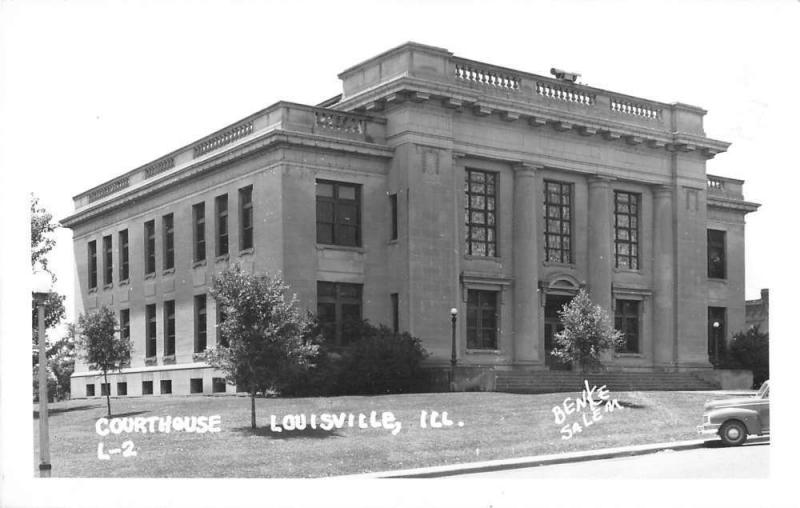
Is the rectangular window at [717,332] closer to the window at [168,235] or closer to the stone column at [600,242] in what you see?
the stone column at [600,242]

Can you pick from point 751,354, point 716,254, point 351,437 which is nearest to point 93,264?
point 351,437

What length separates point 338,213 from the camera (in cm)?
4078

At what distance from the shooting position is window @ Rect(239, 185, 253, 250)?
40.5 metres

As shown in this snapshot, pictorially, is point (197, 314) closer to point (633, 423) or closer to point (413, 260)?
point (413, 260)

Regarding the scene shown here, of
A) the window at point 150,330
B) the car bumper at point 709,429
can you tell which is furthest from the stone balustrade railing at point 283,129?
the car bumper at point 709,429

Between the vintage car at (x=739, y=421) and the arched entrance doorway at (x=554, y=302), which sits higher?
the arched entrance doorway at (x=554, y=302)

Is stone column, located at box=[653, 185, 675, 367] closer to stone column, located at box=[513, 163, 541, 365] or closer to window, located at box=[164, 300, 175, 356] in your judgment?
stone column, located at box=[513, 163, 541, 365]

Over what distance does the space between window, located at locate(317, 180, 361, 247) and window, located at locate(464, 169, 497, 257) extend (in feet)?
13.9

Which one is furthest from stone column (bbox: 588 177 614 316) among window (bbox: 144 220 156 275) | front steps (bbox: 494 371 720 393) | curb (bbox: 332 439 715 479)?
curb (bbox: 332 439 715 479)

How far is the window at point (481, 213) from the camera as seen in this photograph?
4269cm

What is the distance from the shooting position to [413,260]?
133ft

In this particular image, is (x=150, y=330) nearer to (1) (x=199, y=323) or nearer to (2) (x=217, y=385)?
(1) (x=199, y=323)

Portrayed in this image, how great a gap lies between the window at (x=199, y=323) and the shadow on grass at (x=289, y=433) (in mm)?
15315

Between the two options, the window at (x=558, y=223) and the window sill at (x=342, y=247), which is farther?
the window at (x=558, y=223)
